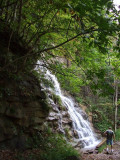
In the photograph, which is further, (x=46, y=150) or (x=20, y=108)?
(x=46, y=150)

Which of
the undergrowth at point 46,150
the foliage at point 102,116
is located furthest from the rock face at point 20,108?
the foliage at point 102,116

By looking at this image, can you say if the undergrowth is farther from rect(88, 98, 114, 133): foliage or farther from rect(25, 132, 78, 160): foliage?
rect(88, 98, 114, 133): foliage

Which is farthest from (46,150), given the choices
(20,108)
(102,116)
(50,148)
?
(102,116)

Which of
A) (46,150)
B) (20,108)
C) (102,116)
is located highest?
(20,108)

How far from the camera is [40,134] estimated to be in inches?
330

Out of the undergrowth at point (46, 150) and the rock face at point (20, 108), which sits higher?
the rock face at point (20, 108)

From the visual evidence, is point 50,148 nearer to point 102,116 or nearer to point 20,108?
point 20,108

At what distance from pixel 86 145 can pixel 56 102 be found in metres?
4.08

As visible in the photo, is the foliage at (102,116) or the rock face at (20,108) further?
the foliage at (102,116)

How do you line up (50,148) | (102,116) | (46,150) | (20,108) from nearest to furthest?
(20,108) → (46,150) → (50,148) → (102,116)

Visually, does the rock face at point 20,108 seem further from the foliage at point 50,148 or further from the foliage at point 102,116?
the foliage at point 102,116

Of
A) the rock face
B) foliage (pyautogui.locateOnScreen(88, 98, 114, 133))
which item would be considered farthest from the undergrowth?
foliage (pyautogui.locateOnScreen(88, 98, 114, 133))

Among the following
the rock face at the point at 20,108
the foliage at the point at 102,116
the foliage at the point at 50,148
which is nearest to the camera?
the rock face at the point at 20,108

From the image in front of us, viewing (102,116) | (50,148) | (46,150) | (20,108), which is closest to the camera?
(20,108)
